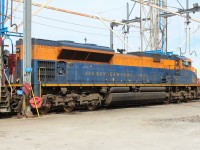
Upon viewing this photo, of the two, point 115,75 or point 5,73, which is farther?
point 115,75

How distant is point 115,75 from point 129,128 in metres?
9.13

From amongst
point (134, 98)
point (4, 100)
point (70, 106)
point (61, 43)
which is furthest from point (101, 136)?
point (134, 98)

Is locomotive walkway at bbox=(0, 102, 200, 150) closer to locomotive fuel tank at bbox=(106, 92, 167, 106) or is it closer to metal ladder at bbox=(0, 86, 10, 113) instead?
metal ladder at bbox=(0, 86, 10, 113)

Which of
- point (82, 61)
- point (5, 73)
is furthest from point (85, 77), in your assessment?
point (5, 73)

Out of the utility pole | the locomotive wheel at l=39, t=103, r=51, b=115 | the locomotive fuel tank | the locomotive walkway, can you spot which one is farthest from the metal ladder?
the locomotive fuel tank

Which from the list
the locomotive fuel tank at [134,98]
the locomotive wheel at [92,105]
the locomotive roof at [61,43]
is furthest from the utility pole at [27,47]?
the locomotive fuel tank at [134,98]

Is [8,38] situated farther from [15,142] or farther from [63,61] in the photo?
[15,142]

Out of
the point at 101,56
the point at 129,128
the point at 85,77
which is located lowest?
the point at 129,128

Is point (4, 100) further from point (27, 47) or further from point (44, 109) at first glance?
point (27, 47)

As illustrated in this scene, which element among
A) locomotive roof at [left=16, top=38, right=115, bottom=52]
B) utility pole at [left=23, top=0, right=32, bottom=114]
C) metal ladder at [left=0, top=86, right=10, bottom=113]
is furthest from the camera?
locomotive roof at [left=16, top=38, right=115, bottom=52]

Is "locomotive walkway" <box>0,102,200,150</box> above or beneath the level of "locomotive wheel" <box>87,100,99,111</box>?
beneath

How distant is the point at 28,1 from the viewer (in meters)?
14.8

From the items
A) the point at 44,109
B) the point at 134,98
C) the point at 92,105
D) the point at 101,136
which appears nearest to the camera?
the point at 101,136

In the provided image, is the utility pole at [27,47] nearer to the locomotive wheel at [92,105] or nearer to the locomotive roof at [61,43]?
the locomotive roof at [61,43]
